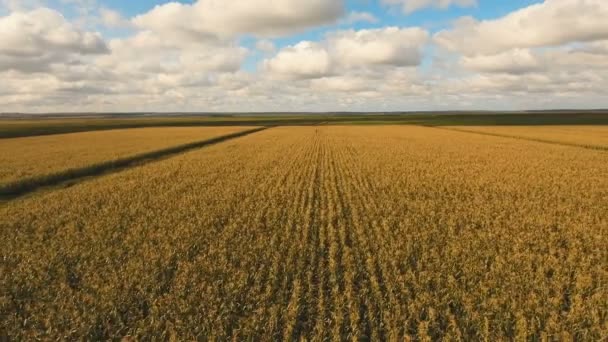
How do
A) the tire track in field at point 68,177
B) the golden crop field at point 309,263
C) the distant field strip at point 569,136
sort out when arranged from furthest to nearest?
the distant field strip at point 569,136 < the tire track in field at point 68,177 < the golden crop field at point 309,263

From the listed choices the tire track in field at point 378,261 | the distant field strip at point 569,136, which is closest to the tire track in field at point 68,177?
the tire track in field at point 378,261

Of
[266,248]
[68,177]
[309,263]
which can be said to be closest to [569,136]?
[309,263]

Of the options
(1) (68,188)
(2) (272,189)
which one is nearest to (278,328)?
(2) (272,189)

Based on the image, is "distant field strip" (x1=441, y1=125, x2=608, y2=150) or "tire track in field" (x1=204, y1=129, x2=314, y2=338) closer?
"tire track in field" (x1=204, y1=129, x2=314, y2=338)

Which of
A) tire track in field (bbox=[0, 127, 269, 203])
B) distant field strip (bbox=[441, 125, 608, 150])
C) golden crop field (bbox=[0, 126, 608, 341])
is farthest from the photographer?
distant field strip (bbox=[441, 125, 608, 150])

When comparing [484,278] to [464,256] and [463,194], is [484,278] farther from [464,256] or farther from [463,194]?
[463,194]

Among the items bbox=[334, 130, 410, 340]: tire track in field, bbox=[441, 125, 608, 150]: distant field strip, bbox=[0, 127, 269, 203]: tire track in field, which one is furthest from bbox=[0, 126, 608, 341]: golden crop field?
bbox=[441, 125, 608, 150]: distant field strip

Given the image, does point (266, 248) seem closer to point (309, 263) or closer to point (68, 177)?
point (309, 263)

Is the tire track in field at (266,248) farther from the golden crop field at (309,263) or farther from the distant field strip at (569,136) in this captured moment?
the distant field strip at (569,136)

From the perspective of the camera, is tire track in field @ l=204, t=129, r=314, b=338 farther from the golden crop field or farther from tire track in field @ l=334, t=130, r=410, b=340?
tire track in field @ l=334, t=130, r=410, b=340
